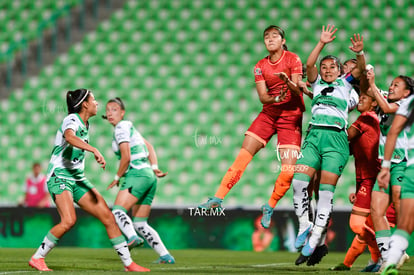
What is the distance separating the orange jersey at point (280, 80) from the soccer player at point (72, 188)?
1.88 metres

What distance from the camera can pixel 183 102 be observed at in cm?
1455

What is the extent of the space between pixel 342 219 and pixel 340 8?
5665 mm

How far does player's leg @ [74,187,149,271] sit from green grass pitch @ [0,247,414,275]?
0.57 ft

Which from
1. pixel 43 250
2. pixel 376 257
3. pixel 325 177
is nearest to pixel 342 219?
pixel 376 257

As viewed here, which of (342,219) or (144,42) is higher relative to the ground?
(144,42)

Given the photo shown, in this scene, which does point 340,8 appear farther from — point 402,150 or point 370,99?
point 402,150

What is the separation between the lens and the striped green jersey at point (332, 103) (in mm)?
7117

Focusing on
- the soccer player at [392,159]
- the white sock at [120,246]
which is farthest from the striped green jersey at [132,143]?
the soccer player at [392,159]

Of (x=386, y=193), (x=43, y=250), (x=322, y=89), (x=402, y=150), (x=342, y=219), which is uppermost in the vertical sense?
(x=322, y=89)

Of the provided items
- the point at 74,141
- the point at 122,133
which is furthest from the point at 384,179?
the point at 122,133

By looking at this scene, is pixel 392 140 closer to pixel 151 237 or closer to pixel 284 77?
pixel 284 77

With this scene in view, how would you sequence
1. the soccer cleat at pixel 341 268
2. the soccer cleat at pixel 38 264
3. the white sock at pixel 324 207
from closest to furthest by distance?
1. the soccer cleat at pixel 38 264
2. the white sock at pixel 324 207
3. the soccer cleat at pixel 341 268

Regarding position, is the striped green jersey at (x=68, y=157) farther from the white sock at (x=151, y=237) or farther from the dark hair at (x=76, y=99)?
the white sock at (x=151, y=237)

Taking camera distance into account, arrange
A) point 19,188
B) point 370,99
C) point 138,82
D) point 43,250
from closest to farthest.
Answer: point 43,250
point 370,99
point 19,188
point 138,82
